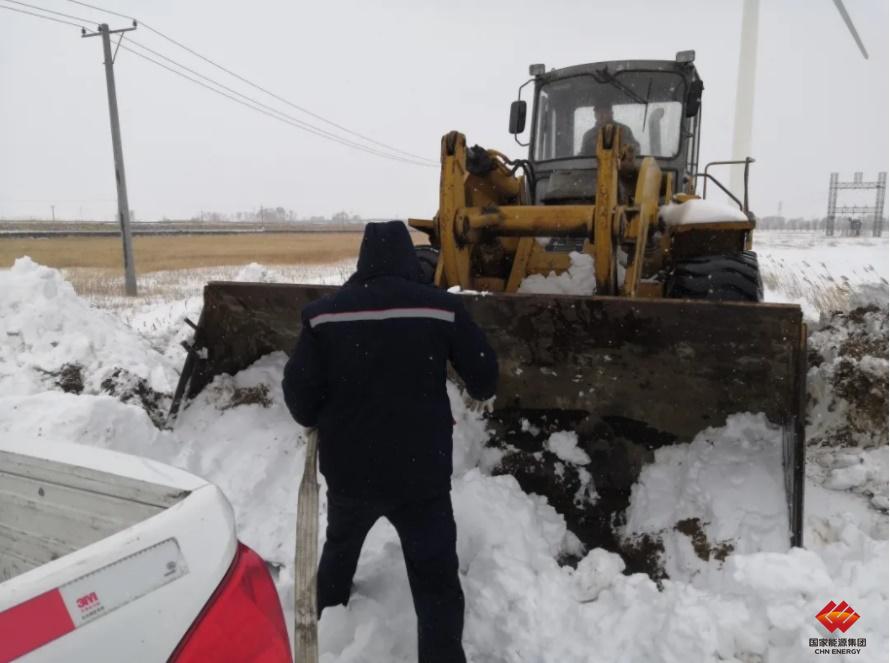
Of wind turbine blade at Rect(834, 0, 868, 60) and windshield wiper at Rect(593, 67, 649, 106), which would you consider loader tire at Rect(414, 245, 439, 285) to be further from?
wind turbine blade at Rect(834, 0, 868, 60)

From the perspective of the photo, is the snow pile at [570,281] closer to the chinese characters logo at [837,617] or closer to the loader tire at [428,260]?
the loader tire at [428,260]

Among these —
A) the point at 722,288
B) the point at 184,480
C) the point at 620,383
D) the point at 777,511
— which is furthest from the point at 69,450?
the point at 722,288

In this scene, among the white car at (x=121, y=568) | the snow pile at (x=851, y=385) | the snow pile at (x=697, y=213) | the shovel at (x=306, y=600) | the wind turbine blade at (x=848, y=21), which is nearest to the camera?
the white car at (x=121, y=568)

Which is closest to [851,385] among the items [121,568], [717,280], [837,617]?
[717,280]

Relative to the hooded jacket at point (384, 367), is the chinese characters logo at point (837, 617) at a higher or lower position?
lower

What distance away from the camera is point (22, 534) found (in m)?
1.64

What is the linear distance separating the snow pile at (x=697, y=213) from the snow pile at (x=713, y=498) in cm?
179

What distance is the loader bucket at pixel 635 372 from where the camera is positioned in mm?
3117

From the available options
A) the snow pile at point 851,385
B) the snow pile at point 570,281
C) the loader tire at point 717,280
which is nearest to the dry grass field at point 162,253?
the snow pile at point 570,281

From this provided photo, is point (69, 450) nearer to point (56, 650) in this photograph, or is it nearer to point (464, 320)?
point (56, 650)

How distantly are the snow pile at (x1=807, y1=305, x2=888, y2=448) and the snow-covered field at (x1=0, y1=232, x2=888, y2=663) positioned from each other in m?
0.01

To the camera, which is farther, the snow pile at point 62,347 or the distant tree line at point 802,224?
the distant tree line at point 802,224

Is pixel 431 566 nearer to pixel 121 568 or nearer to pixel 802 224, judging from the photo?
pixel 121 568

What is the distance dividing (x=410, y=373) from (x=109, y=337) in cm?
492
